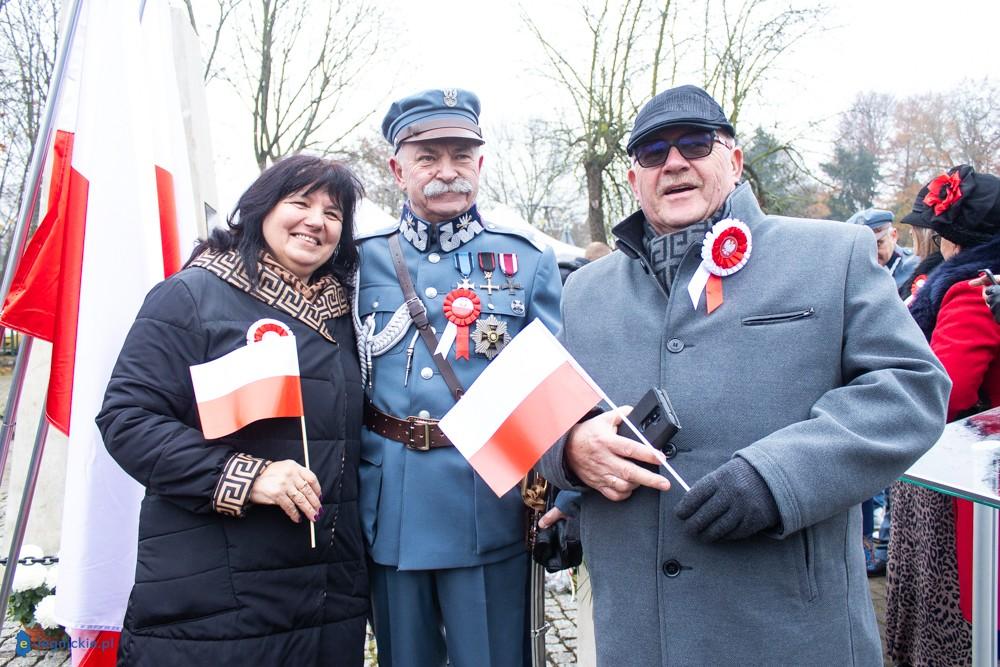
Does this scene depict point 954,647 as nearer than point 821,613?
No

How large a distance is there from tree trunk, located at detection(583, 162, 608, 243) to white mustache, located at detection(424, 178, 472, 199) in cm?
1448

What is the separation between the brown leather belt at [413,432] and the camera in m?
2.43

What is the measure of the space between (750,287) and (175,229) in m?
2.48

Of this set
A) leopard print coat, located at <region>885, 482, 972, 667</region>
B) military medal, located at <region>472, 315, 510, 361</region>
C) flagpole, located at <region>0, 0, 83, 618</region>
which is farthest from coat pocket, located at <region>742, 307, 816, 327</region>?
flagpole, located at <region>0, 0, 83, 618</region>

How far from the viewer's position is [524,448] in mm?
1810

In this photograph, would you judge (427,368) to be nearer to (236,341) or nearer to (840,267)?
(236,341)

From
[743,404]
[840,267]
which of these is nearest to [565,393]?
[743,404]

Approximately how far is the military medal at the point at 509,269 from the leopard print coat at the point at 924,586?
1922 millimetres

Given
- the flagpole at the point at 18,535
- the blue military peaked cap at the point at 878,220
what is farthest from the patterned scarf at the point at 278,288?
the blue military peaked cap at the point at 878,220

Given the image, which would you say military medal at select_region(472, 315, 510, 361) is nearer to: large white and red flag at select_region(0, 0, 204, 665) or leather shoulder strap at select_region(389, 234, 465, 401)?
leather shoulder strap at select_region(389, 234, 465, 401)

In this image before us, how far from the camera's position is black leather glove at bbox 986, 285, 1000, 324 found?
104 inches

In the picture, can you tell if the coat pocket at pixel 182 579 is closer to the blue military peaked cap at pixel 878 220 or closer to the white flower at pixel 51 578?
the white flower at pixel 51 578

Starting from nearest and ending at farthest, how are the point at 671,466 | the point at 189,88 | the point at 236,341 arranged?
the point at 671,466, the point at 236,341, the point at 189,88

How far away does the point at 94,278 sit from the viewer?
2.68 m
